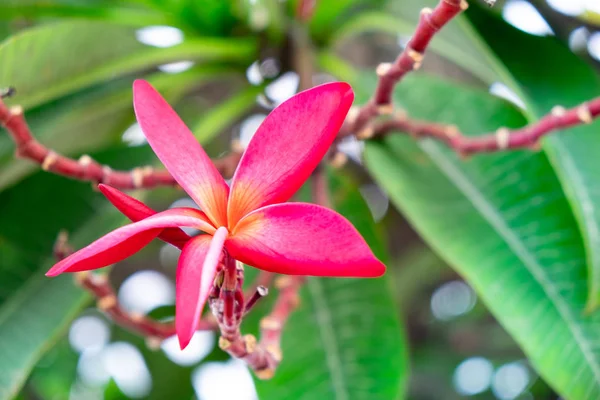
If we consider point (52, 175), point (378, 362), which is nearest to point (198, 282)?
point (378, 362)

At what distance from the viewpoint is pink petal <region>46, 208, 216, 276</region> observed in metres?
0.27

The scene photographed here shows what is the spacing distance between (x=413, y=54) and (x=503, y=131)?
16 centimetres

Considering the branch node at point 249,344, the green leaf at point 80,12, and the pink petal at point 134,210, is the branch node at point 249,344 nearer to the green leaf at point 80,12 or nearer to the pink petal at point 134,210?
the pink petal at point 134,210

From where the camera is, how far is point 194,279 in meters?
0.28

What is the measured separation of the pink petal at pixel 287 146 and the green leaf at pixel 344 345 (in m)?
0.35

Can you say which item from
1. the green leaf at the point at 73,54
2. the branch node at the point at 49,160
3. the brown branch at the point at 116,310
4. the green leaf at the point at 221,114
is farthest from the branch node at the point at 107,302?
the green leaf at the point at 221,114

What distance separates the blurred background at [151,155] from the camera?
671mm

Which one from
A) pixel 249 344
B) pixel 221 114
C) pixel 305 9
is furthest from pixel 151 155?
pixel 249 344

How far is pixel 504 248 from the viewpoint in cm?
63

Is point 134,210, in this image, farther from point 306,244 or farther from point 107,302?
point 107,302

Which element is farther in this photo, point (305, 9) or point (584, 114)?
point (305, 9)

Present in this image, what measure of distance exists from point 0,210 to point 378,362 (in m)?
0.47

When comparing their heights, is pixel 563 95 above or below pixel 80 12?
above

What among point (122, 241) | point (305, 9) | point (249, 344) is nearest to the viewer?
point (122, 241)
